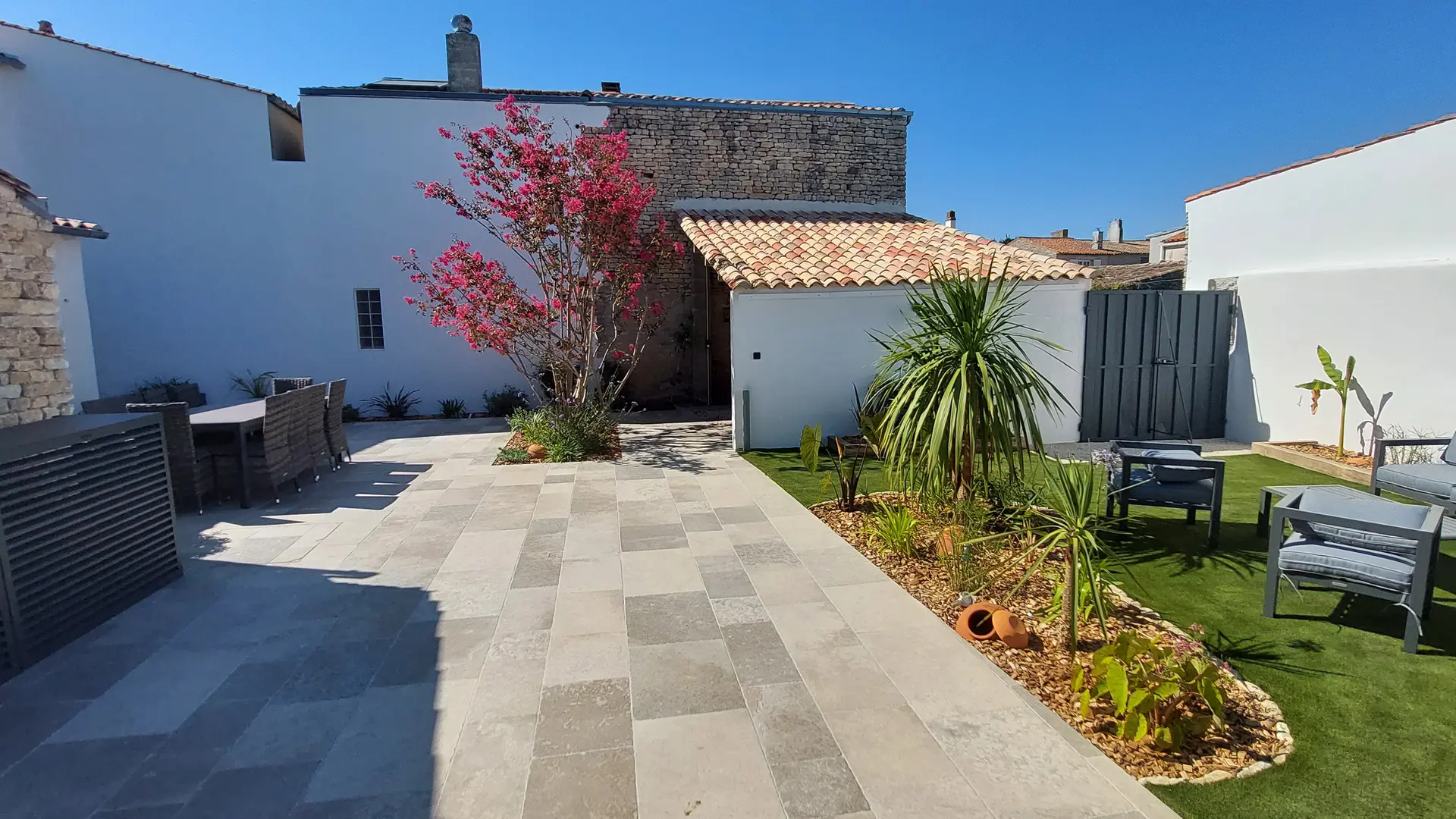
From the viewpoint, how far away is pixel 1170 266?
17.5 m

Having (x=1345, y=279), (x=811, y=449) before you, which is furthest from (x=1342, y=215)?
(x=811, y=449)

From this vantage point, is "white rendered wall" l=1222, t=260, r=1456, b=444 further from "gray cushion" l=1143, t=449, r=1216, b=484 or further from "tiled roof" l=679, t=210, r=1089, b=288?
"gray cushion" l=1143, t=449, r=1216, b=484

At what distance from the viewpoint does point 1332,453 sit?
317 inches

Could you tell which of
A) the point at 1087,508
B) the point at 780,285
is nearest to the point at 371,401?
the point at 780,285

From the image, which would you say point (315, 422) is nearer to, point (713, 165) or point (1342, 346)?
point (713, 165)

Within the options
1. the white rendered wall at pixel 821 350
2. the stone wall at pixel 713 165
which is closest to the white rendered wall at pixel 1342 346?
the white rendered wall at pixel 821 350

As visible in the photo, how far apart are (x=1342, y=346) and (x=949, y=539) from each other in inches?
281

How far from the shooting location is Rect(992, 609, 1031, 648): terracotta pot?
3646mm

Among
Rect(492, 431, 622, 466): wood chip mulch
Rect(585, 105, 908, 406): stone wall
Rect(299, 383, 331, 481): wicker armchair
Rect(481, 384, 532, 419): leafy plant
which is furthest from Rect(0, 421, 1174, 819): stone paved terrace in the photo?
A: Rect(585, 105, 908, 406): stone wall

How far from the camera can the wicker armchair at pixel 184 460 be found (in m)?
5.98

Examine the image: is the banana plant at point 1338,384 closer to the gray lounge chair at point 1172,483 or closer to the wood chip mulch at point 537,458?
the gray lounge chair at point 1172,483

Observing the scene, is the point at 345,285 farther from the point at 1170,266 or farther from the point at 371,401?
the point at 1170,266

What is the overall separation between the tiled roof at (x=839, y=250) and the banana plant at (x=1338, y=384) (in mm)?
2966

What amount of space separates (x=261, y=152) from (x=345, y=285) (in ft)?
8.87
